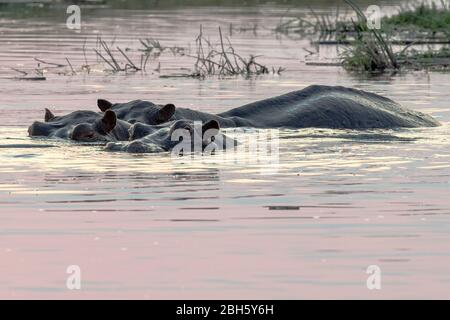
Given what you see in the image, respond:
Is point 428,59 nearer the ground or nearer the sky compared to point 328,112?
nearer the sky

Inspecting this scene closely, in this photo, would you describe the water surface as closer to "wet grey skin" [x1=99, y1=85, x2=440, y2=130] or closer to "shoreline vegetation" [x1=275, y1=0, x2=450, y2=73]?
"wet grey skin" [x1=99, y1=85, x2=440, y2=130]

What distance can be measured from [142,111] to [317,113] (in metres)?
1.82

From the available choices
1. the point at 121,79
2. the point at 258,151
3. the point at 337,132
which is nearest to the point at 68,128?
the point at 258,151

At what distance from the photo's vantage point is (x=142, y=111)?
13.4m

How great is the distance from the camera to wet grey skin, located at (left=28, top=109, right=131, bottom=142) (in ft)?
40.5

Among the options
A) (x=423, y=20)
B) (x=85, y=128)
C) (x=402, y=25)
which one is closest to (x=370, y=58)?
(x=402, y=25)

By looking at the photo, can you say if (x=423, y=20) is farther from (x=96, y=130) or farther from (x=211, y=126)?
(x=211, y=126)

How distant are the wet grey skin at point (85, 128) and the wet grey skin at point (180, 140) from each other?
39 cm

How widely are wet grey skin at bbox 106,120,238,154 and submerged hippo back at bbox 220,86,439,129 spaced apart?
172 cm

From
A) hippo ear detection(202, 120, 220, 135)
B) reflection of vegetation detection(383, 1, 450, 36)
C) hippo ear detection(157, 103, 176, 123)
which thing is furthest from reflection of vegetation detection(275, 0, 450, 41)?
hippo ear detection(202, 120, 220, 135)

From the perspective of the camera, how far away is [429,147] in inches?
491

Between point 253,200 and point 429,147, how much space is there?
3628 mm
